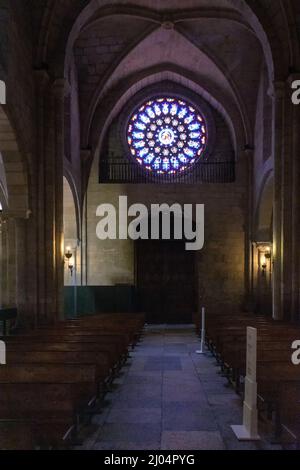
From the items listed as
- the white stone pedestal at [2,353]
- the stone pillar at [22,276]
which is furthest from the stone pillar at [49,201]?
the white stone pedestal at [2,353]

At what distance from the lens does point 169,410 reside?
6793 mm

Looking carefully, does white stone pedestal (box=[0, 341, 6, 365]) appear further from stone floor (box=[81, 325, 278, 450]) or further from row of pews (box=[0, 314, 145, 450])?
stone floor (box=[81, 325, 278, 450])

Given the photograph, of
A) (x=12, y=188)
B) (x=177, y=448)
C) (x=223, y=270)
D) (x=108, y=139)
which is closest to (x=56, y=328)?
(x=12, y=188)

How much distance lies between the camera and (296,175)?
13203 mm

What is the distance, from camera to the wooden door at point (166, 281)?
20906 mm

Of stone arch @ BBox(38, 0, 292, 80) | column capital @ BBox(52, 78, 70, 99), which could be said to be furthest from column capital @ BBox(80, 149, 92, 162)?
column capital @ BBox(52, 78, 70, 99)

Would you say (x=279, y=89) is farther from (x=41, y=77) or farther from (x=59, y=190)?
(x=59, y=190)

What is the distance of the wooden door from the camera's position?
20.9 meters

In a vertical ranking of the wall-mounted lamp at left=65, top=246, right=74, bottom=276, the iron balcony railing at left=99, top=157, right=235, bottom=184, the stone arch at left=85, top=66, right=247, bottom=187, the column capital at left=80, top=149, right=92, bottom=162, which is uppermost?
the stone arch at left=85, top=66, right=247, bottom=187

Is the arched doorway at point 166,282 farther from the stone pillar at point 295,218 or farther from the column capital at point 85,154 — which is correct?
the stone pillar at point 295,218

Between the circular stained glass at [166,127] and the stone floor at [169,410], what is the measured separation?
11882 mm

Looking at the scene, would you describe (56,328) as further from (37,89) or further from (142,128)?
(142,128)

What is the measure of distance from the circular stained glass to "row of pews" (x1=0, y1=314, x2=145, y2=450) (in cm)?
1442

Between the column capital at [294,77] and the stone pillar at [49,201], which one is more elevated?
the column capital at [294,77]
